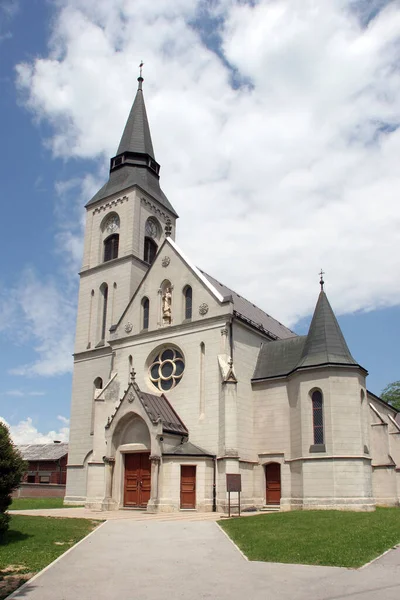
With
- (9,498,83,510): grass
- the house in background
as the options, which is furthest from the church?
the house in background

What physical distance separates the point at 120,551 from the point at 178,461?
1494 cm

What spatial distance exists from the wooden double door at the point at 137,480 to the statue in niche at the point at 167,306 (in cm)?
899

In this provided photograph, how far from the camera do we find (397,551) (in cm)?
1453

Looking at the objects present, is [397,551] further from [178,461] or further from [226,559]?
[178,461]

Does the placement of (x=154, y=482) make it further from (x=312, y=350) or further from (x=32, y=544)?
(x=32, y=544)

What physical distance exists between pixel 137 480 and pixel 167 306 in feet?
37.3

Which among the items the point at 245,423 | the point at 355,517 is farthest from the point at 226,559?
the point at 245,423

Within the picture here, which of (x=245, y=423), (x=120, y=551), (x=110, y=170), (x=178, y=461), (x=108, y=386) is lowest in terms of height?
(x=120, y=551)

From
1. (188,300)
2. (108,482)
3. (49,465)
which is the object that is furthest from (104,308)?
(49,465)

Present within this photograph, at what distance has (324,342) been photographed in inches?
1265

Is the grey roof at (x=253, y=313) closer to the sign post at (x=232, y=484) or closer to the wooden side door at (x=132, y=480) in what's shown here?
the wooden side door at (x=132, y=480)

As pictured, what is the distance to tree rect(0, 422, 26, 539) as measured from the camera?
55.9 ft

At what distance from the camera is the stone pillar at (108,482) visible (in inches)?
1232

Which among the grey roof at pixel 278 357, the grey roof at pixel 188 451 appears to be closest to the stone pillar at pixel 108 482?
the grey roof at pixel 188 451
